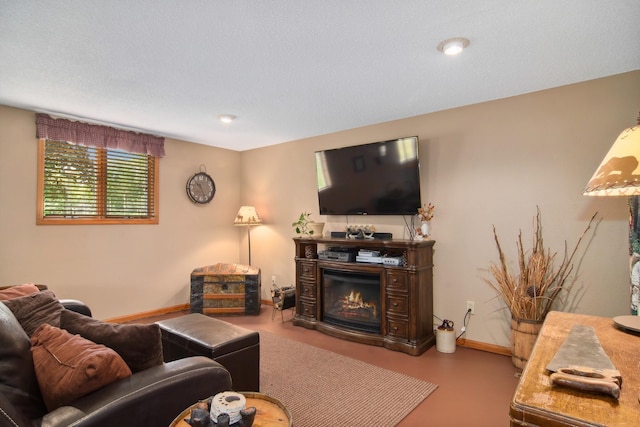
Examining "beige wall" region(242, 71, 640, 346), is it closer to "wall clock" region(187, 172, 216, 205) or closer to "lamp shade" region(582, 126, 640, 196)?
"lamp shade" region(582, 126, 640, 196)

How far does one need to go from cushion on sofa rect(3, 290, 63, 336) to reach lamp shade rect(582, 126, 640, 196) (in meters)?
2.48

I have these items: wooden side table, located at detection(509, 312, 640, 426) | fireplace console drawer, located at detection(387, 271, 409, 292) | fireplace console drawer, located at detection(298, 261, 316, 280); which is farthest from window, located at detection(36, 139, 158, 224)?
wooden side table, located at detection(509, 312, 640, 426)

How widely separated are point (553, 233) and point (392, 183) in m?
1.49

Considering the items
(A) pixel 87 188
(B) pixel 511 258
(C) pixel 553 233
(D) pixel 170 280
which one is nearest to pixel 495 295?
(B) pixel 511 258

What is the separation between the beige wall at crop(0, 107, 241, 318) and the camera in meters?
3.42

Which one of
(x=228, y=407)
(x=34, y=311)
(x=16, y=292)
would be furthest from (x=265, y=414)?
(x=16, y=292)

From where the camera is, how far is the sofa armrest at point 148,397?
3.76 feet

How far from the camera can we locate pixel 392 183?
3.62 m

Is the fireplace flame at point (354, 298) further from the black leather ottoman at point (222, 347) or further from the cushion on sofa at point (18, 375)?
the cushion on sofa at point (18, 375)

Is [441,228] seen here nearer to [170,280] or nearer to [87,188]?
[170,280]

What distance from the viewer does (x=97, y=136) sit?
12.7 feet

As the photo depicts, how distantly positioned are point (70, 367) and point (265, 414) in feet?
2.37

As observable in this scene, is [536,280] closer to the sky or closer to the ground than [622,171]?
closer to the ground

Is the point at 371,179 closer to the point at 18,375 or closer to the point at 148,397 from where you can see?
the point at 148,397
